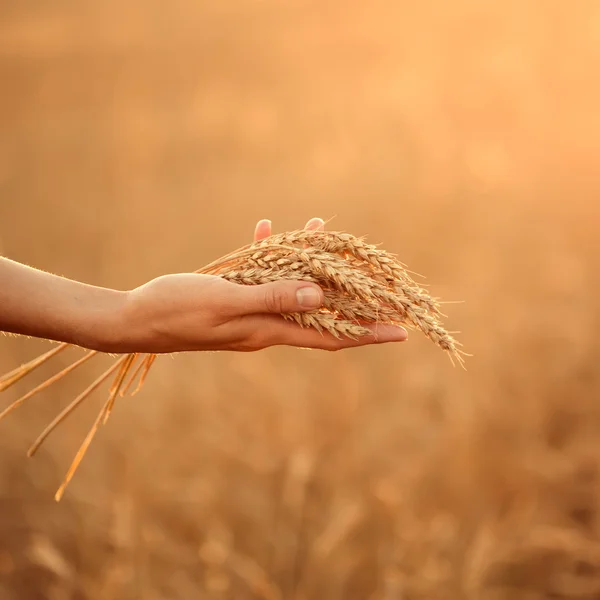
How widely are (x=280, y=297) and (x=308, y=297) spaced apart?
0.19 feet

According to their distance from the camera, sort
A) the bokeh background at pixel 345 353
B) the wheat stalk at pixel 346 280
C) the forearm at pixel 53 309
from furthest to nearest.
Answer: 1. the bokeh background at pixel 345 353
2. the forearm at pixel 53 309
3. the wheat stalk at pixel 346 280

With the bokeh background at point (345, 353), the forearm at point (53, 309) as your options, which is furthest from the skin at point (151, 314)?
the bokeh background at point (345, 353)

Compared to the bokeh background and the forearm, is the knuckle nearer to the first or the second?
the forearm

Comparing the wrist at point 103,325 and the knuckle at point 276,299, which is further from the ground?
the knuckle at point 276,299

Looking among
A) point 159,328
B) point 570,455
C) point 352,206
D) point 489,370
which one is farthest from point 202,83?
point 159,328

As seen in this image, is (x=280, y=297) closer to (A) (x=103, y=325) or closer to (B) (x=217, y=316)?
(B) (x=217, y=316)

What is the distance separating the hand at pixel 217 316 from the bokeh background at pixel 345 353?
A: 1026mm

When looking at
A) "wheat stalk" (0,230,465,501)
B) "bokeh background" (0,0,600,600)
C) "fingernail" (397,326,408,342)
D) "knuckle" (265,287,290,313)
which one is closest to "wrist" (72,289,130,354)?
"wheat stalk" (0,230,465,501)

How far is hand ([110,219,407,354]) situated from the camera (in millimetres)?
1577

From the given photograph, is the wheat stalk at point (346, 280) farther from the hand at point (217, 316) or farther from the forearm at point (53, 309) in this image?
the forearm at point (53, 309)

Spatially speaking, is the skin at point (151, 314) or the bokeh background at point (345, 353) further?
the bokeh background at point (345, 353)

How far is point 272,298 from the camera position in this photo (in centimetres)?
157

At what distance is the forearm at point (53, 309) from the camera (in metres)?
1.64

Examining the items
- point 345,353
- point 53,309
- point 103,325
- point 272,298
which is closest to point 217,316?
point 272,298
